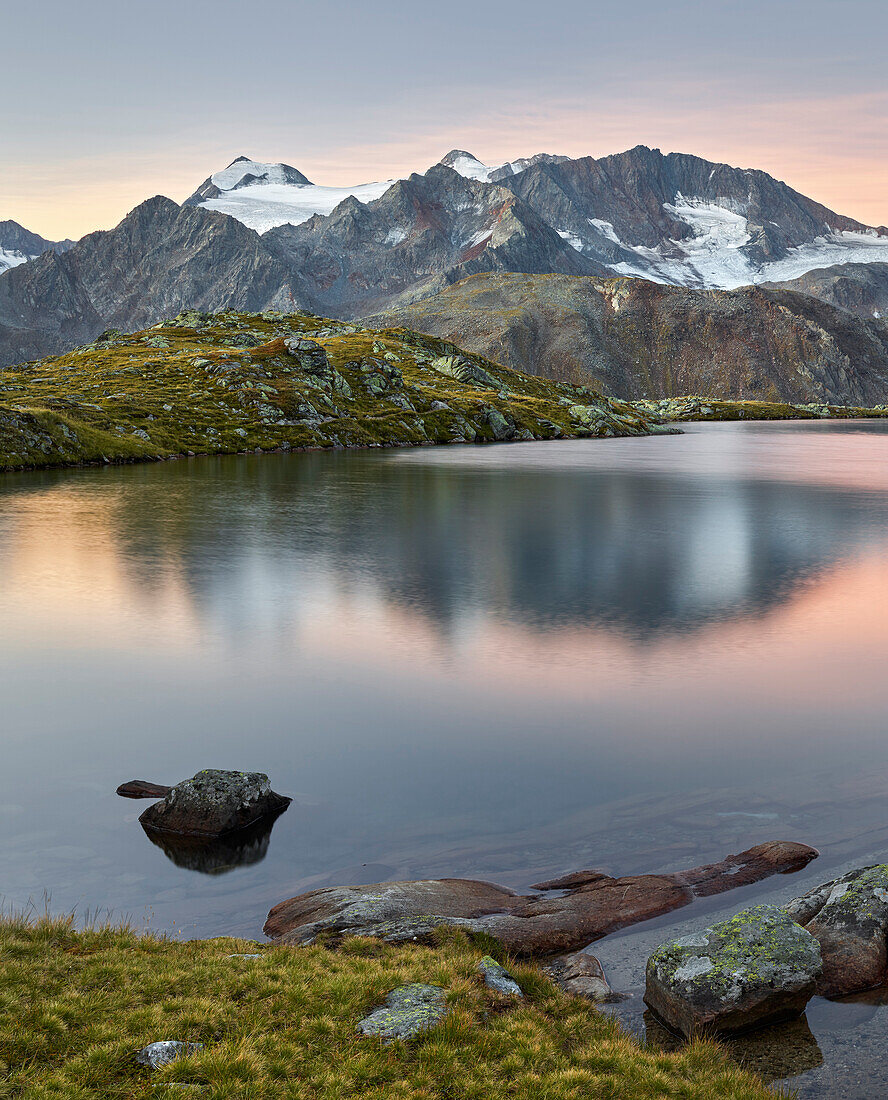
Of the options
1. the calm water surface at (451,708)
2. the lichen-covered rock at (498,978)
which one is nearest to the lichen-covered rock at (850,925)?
the calm water surface at (451,708)

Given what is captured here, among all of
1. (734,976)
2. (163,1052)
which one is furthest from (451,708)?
(163,1052)

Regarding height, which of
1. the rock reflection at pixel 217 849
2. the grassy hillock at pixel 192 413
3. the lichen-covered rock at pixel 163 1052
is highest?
the grassy hillock at pixel 192 413

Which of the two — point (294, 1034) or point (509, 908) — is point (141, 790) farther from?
point (294, 1034)

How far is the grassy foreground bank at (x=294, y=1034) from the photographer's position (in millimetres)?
11305

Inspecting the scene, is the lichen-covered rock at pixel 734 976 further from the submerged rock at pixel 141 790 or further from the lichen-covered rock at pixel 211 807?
the submerged rock at pixel 141 790

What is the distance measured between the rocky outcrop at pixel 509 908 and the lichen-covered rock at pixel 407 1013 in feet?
8.24

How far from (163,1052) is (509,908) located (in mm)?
8254

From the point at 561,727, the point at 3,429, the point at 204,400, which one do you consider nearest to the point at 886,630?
the point at 561,727

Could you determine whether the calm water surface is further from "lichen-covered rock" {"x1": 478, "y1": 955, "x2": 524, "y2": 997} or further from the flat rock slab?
"lichen-covered rock" {"x1": 478, "y1": 955, "x2": 524, "y2": 997}

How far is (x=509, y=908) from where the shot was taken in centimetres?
1772

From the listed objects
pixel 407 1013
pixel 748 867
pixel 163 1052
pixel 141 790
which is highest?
pixel 163 1052

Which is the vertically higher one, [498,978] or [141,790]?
[498,978]

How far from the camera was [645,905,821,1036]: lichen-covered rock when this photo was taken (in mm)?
13805

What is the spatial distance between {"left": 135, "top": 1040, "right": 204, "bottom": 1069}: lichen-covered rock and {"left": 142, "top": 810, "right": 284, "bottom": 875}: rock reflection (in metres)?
8.18
